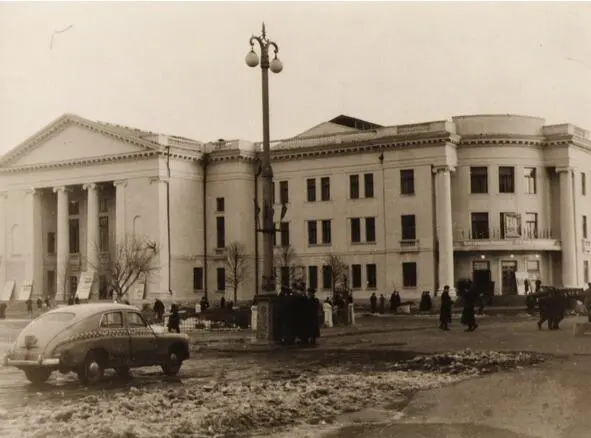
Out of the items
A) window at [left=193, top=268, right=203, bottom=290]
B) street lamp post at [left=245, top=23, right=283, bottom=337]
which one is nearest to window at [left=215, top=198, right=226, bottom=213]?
window at [left=193, top=268, right=203, bottom=290]

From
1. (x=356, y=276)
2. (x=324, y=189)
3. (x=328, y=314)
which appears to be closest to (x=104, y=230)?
(x=324, y=189)

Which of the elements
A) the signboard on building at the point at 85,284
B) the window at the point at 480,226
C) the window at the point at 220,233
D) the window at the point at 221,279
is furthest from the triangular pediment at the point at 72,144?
the window at the point at 480,226

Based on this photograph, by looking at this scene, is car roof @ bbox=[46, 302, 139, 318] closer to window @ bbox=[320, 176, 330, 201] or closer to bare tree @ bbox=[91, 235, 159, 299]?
bare tree @ bbox=[91, 235, 159, 299]

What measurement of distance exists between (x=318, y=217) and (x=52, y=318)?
1849 inches

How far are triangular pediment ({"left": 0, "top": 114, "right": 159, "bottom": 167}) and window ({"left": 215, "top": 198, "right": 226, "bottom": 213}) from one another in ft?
22.4

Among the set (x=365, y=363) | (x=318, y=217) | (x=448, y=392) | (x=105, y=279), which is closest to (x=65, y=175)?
(x=105, y=279)

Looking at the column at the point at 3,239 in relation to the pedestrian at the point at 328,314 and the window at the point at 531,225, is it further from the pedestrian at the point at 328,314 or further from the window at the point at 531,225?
the pedestrian at the point at 328,314

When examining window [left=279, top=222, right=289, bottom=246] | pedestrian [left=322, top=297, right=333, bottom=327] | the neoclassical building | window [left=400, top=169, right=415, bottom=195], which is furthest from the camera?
window [left=279, top=222, right=289, bottom=246]

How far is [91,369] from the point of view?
15742mm

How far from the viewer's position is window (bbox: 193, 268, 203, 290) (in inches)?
2554

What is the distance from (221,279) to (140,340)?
48.0 m

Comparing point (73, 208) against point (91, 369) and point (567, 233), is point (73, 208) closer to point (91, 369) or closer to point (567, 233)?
point (567, 233)

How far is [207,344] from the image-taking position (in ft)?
89.0

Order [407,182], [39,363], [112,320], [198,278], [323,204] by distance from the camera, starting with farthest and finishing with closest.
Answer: [198,278]
[323,204]
[407,182]
[112,320]
[39,363]
